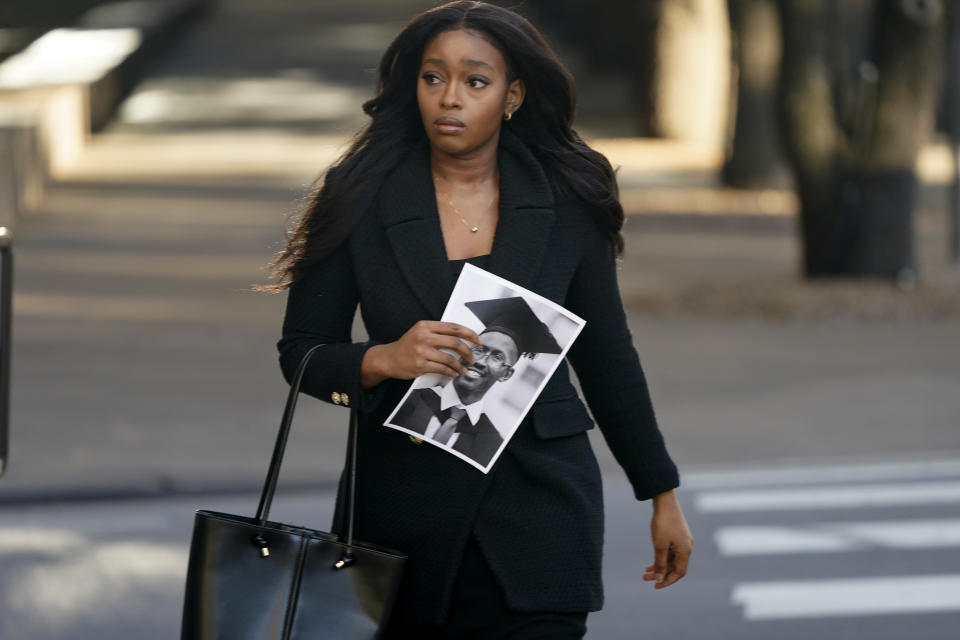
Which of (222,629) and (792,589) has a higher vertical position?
(222,629)

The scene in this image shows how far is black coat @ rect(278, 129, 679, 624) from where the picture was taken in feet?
10.1

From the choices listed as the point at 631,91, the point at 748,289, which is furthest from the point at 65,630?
the point at 631,91

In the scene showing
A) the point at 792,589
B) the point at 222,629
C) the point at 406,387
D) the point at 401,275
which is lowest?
the point at 792,589

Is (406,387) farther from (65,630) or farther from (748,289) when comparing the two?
(748,289)

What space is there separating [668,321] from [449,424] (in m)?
8.92

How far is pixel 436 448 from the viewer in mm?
3094

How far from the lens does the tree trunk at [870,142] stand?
12664 mm

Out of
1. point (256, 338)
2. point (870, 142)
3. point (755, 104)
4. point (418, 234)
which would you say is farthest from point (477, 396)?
point (755, 104)

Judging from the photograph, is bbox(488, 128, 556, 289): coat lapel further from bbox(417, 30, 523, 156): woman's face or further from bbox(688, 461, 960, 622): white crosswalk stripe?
bbox(688, 461, 960, 622): white crosswalk stripe

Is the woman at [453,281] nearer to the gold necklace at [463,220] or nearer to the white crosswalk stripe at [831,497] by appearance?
the gold necklace at [463,220]

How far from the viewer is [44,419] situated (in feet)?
28.5

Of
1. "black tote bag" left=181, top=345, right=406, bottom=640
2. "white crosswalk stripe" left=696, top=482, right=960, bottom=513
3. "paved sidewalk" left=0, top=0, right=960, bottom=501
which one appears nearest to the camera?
"black tote bag" left=181, top=345, right=406, bottom=640

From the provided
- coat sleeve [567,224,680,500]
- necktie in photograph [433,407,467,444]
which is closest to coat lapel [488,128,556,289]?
coat sleeve [567,224,680,500]

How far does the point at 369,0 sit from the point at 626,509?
3719cm
